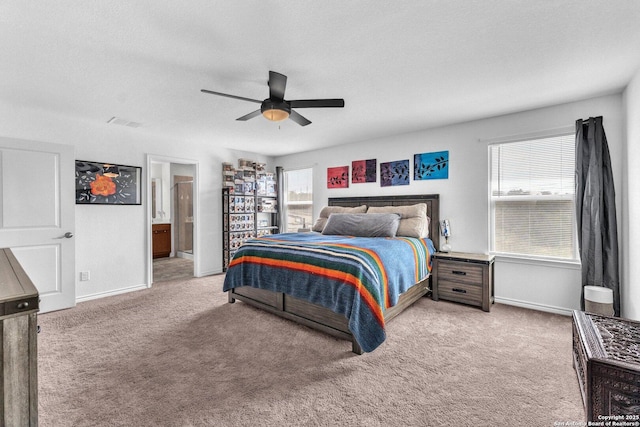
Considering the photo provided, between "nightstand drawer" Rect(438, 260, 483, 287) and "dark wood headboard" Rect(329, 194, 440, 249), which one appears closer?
"nightstand drawer" Rect(438, 260, 483, 287)

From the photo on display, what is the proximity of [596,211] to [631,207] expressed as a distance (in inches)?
10.8

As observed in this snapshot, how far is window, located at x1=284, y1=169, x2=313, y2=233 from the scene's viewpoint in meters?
5.90

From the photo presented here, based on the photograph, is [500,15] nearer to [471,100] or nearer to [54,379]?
[471,100]

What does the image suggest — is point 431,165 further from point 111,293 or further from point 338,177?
point 111,293

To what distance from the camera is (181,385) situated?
6.30 feet

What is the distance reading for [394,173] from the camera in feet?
15.2

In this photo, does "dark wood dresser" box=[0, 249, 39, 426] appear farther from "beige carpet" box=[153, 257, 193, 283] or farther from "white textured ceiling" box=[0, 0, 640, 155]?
"beige carpet" box=[153, 257, 193, 283]

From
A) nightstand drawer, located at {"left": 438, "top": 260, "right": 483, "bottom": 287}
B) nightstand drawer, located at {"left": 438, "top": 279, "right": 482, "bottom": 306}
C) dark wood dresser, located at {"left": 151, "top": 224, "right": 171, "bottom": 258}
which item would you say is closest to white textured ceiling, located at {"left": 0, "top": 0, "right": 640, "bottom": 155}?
nightstand drawer, located at {"left": 438, "top": 260, "right": 483, "bottom": 287}

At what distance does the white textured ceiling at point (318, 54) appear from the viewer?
5.60ft

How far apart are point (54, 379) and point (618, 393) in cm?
336

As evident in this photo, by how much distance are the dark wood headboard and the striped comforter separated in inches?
29.1

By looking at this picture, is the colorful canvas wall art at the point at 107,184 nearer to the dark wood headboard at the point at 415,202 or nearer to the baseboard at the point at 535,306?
the dark wood headboard at the point at 415,202

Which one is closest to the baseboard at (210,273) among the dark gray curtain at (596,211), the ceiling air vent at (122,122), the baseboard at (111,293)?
the baseboard at (111,293)

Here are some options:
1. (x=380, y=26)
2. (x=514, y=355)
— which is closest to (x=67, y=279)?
(x=380, y=26)
